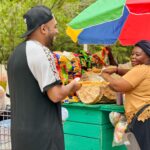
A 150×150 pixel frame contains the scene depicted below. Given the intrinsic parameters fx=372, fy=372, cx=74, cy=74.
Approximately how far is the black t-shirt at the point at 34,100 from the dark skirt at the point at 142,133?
1140mm

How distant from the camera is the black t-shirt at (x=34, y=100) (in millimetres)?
2471

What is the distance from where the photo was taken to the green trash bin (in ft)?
13.3

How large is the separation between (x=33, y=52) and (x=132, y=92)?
1.38 meters

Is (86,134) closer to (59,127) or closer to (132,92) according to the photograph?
(132,92)

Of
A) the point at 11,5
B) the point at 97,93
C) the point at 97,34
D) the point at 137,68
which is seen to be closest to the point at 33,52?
the point at 137,68

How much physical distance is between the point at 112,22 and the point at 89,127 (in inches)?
47.2

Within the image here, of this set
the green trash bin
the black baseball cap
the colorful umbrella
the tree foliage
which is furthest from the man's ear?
the tree foliage

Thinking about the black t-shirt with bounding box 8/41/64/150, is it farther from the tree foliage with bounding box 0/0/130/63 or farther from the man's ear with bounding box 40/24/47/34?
the tree foliage with bounding box 0/0/130/63

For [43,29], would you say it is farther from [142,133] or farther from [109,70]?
[142,133]

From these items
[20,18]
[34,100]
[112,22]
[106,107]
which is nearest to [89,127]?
[106,107]

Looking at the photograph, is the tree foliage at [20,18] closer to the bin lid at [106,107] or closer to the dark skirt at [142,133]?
the bin lid at [106,107]

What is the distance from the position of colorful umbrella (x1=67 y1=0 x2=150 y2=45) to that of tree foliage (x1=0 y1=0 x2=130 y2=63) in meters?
2.16

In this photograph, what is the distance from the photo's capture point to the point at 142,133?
138 inches

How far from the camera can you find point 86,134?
4.18m
